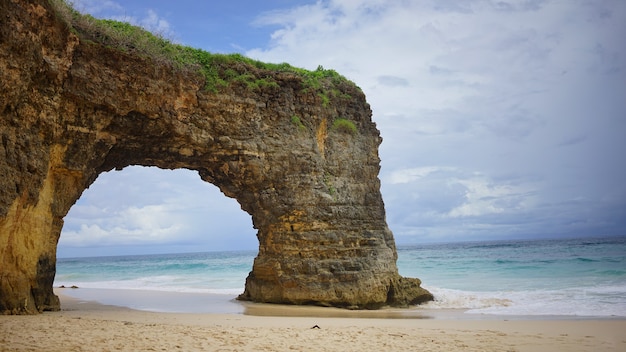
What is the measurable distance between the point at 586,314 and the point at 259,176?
9.40 meters

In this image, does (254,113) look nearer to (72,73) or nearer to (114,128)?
(114,128)

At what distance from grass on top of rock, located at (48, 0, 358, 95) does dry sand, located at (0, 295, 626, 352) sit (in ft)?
21.5

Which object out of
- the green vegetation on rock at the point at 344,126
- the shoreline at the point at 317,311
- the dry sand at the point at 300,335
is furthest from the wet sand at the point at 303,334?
the green vegetation on rock at the point at 344,126

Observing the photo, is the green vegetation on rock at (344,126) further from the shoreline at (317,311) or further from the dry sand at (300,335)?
the dry sand at (300,335)

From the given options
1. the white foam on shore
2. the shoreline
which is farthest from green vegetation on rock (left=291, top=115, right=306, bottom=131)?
the white foam on shore

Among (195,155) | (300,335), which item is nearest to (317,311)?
(300,335)

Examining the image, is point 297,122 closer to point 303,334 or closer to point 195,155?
point 195,155

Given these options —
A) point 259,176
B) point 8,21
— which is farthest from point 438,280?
point 8,21

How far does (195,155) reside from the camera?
13.8m

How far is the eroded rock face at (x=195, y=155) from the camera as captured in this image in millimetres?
9914

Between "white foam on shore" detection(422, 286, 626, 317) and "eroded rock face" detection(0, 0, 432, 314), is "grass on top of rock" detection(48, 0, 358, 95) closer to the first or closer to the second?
"eroded rock face" detection(0, 0, 432, 314)

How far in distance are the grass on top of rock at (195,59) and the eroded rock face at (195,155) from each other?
233 millimetres

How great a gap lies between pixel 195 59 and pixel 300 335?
8.87 meters

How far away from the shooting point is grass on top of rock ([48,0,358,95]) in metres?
11.5
